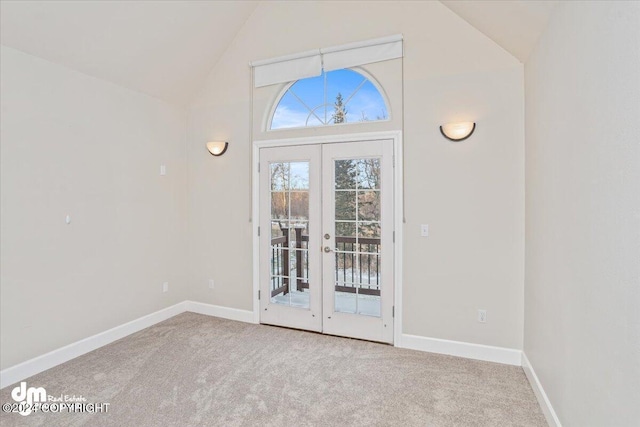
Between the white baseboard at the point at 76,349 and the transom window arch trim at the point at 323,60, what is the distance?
2.98 meters

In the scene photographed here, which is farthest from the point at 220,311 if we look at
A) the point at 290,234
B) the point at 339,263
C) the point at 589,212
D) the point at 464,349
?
the point at 589,212

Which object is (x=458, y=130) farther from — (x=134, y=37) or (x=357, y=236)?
(x=134, y=37)

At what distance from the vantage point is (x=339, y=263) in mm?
3514

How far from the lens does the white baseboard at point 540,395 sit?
2039 millimetres

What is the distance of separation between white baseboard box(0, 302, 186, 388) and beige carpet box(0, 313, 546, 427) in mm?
77

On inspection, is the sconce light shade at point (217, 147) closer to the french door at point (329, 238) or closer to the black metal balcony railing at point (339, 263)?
the french door at point (329, 238)

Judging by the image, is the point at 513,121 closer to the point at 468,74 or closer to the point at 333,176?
the point at 468,74

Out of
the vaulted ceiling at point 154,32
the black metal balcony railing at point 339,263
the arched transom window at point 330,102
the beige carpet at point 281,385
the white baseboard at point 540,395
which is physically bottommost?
the beige carpet at point 281,385

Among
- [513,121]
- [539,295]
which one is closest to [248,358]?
[539,295]

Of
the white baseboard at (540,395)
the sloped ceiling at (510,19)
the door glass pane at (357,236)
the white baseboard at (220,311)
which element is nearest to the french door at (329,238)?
the door glass pane at (357,236)

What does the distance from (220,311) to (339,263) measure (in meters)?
1.70

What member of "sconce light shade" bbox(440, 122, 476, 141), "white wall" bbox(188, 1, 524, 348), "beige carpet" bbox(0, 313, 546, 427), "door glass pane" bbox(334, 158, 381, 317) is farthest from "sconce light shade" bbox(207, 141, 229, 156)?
"sconce light shade" bbox(440, 122, 476, 141)

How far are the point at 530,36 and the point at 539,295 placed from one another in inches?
75.0

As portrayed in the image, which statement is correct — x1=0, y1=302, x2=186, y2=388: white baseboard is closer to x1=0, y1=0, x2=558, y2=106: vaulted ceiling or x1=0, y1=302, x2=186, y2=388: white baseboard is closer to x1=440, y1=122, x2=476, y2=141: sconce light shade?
x1=0, y1=0, x2=558, y2=106: vaulted ceiling
